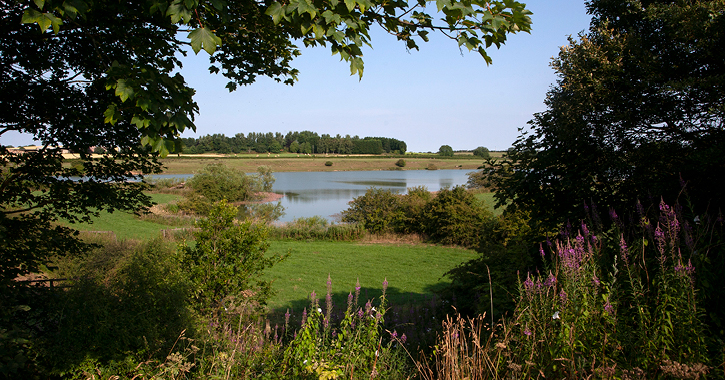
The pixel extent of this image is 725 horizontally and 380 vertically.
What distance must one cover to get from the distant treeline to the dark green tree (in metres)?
78.0

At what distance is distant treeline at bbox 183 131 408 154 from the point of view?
82794mm

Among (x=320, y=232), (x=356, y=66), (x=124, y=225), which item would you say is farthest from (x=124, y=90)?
(x=124, y=225)

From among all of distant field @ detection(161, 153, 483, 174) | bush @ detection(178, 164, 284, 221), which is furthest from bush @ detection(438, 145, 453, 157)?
bush @ detection(178, 164, 284, 221)

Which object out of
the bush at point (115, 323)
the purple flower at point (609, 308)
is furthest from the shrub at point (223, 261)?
the purple flower at point (609, 308)

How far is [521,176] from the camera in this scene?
19.7ft

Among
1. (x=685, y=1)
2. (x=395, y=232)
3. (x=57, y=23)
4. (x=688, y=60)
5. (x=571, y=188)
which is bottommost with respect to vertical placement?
(x=395, y=232)

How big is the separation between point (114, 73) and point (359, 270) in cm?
1295

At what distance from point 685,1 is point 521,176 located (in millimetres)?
2992

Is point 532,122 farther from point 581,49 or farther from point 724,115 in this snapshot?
point 724,115

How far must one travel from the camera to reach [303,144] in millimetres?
111062

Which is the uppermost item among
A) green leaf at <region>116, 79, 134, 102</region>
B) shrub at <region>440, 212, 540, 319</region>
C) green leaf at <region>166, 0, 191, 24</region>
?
green leaf at <region>166, 0, 191, 24</region>

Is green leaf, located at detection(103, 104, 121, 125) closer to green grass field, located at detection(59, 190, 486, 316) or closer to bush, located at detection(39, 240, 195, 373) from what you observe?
bush, located at detection(39, 240, 195, 373)

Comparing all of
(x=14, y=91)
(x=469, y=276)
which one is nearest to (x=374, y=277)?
(x=469, y=276)

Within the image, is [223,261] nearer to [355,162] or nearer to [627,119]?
[627,119]
